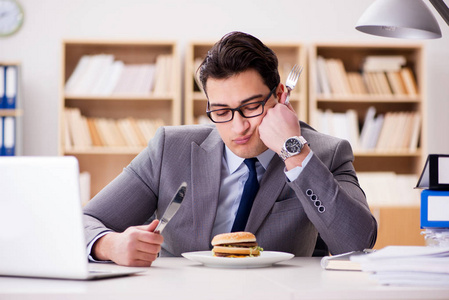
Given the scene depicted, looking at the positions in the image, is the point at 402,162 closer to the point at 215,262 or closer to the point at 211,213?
the point at 211,213

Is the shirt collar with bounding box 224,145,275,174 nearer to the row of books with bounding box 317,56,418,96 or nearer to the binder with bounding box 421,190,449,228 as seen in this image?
the binder with bounding box 421,190,449,228

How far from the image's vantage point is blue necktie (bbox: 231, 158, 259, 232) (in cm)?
174

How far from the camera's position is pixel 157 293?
1.00m

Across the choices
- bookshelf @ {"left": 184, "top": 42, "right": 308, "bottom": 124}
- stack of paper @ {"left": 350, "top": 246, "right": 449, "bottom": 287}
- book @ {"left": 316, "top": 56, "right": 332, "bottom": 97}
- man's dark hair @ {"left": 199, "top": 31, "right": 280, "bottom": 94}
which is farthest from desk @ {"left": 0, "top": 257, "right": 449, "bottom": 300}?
book @ {"left": 316, "top": 56, "right": 332, "bottom": 97}

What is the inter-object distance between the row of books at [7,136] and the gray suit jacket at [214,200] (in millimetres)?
2532

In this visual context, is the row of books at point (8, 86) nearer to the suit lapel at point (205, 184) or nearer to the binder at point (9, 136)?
the binder at point (9, 136)

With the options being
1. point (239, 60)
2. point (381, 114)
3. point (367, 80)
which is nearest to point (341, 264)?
point (239, 60)

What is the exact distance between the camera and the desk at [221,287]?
996 millimetres

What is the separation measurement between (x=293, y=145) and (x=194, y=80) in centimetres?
288

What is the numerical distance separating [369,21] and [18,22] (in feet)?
10.5

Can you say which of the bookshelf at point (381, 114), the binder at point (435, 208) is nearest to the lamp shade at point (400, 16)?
the binder at point (435, 208)

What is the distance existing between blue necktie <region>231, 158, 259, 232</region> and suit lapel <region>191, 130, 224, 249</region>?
0.24 ft

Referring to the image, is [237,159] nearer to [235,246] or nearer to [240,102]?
[240,102]

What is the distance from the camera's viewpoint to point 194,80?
14.4 feet
